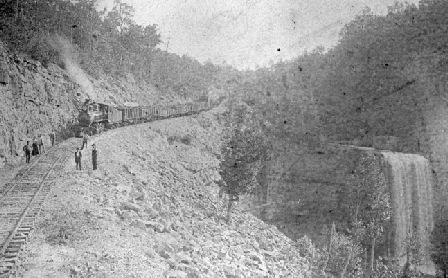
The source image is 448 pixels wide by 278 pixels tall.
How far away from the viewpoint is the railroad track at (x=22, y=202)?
11.1m

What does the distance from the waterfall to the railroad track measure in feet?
116

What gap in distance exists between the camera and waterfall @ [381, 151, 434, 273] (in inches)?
1625

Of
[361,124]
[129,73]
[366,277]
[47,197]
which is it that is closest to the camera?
[47,197]

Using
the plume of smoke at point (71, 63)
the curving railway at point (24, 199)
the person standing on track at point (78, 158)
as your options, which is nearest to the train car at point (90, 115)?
the curving railway at point (24, 199)

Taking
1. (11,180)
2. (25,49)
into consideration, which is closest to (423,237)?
(11,180)

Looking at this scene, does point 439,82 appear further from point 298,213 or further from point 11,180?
point 11,180

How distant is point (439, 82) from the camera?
5259 cm

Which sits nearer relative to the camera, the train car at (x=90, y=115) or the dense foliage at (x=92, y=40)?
the train car at (x=90, y=115)

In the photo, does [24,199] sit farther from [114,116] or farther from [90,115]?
[114,116]

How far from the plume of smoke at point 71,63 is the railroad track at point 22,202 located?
21362 mm

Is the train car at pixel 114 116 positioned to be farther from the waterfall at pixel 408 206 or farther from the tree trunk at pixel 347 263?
the waterfall at pixel 408 206

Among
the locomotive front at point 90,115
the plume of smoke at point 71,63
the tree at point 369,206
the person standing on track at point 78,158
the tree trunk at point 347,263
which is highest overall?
the plume of smoke at point 71,63

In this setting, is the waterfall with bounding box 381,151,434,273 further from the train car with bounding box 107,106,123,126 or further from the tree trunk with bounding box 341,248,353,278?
the train car with bounding box 107,106,123,126

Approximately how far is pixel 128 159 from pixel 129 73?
4214cm
